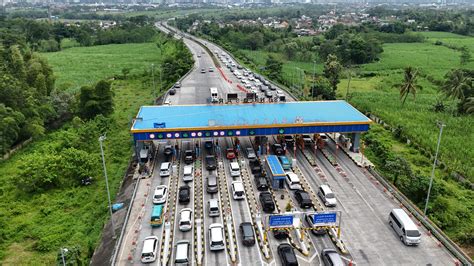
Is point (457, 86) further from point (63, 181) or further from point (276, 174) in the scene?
point (63, 181)

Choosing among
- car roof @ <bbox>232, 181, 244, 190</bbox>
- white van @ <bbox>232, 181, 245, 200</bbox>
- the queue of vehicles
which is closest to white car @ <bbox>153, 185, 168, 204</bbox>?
the queue of vehicles

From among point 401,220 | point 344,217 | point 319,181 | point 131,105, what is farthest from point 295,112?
point 131,105

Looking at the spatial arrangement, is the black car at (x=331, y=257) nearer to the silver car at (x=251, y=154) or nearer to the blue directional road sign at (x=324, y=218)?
the blue directional road sign at (x=324, y=218)

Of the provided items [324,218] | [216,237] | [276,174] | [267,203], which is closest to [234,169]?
[276,174]

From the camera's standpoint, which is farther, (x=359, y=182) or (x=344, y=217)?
(x=359, y=182)

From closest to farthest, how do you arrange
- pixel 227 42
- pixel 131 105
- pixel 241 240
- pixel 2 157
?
pixel 241 240, pixel 2 157, pixel 131 105, pixel 227 42

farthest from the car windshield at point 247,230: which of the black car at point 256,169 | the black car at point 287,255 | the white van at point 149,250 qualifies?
the black car at point 256,169

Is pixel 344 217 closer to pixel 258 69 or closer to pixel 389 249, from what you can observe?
pixel 389 249
